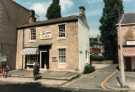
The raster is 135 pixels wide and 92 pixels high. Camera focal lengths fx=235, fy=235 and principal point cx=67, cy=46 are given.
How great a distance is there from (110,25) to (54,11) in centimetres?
1150

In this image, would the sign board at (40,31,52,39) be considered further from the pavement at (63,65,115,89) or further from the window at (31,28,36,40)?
the pavement at (63,65,115,89)

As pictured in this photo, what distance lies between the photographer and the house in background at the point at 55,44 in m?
28.1

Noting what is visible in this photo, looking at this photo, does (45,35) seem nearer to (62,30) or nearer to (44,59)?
(62,30)

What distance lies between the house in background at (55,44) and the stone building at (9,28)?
81cm

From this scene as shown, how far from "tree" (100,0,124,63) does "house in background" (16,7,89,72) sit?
13562 millimetres

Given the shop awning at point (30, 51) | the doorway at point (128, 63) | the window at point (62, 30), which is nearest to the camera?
the window at point (62, 30)

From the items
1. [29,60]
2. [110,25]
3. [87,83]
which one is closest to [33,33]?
[29,60]

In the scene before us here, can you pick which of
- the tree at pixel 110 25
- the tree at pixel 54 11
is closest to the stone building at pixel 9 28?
the tree at pixel 54 11

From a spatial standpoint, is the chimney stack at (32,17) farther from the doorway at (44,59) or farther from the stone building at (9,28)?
the doorway at (44,59)

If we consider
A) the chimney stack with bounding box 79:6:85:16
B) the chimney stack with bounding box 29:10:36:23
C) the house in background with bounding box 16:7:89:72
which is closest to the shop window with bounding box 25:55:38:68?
the house in background with bounding box 16:7:89:72

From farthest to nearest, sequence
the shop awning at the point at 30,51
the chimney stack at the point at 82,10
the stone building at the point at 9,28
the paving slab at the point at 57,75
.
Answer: the chimney stack at the point at 82,10, the stone building at the point at 9,28, the shop awning at the point at 30,51, the paving slab at the point at 57,75

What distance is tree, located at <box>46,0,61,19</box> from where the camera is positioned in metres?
47.5

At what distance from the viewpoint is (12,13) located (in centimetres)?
3278

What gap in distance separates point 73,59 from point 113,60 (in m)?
17.0
